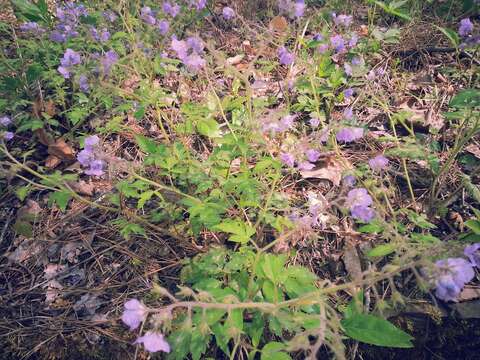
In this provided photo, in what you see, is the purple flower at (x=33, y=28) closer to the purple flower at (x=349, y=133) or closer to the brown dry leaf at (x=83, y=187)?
the brown dry leaf at (x=83, y=187)

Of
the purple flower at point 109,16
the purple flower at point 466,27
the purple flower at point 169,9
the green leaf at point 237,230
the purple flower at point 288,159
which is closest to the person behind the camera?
the green leaf at point 237,230

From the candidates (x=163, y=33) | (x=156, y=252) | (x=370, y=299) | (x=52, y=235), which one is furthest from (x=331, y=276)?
(x=163, y=33)

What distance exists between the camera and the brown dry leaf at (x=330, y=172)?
2443mm

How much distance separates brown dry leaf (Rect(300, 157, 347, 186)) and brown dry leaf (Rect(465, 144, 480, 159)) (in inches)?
34.2

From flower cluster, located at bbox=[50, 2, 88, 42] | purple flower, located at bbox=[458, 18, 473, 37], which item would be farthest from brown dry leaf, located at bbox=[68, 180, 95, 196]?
purple flower, located at bbox=[458, 18, 473, 37]

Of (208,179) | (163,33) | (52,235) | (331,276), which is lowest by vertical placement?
(52,235)

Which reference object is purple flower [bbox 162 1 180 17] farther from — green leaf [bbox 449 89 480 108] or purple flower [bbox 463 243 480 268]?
purple flower [bbox 463 243 480 268]

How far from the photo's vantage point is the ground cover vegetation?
1.58 m

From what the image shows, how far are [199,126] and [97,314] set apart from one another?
1274 millimetres

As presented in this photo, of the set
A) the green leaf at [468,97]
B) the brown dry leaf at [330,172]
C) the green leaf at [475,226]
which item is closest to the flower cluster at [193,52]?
the brown dry leaf at [330,172]

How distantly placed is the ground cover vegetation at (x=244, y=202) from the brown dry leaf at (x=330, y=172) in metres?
0.01

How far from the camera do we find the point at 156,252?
2252mm

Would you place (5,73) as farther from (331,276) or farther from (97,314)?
(331,276)

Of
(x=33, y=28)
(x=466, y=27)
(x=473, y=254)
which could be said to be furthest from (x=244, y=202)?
(x=33, y=28)
